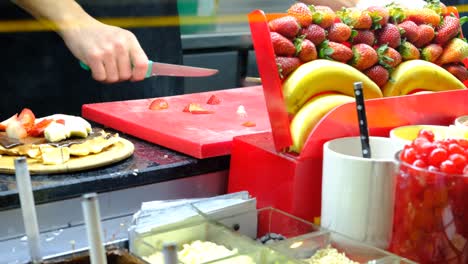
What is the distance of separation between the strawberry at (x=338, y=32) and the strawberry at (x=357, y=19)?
0.12 feet

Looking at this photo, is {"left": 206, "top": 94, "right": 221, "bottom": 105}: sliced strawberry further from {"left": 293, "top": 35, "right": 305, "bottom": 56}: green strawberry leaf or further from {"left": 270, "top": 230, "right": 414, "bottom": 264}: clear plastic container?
{"left": 270, "top": 230, "right": 414, "bottom": 264}: clear plastic container

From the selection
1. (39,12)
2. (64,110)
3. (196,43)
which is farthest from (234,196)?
(196,43)

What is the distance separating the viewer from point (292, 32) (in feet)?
4.22

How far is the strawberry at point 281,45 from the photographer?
1260 mm

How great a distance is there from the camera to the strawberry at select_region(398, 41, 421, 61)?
1441 mm

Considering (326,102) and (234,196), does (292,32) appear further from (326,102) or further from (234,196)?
(234,196)

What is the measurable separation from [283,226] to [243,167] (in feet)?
0.76

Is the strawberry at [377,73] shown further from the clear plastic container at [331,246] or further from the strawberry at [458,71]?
the clear plastic container at [331,246]

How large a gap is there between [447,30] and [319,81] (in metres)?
0.43

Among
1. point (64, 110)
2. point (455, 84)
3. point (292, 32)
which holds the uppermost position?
point (292, 32)

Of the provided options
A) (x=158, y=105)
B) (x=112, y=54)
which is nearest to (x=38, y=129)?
(x=158, y=105)

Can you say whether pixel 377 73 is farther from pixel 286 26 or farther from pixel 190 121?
pixel 190 121

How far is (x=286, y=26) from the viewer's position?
128 cm

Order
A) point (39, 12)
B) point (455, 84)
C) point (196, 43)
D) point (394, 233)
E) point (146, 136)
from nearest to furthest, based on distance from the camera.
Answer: point (394, 233) → point (455, 84) → point (146, 136) → point (39, 12) → point (196, 43)
